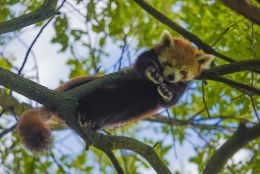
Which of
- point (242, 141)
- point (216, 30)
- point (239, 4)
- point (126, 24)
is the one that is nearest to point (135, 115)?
point (242, 141)

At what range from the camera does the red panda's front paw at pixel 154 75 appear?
12.8ft

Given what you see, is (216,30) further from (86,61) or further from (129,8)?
(86,61)

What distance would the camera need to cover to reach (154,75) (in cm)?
396

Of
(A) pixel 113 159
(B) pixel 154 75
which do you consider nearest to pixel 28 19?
(A) pixel 113 159

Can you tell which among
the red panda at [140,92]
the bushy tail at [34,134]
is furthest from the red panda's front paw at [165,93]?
the bushy tail at [34,134]

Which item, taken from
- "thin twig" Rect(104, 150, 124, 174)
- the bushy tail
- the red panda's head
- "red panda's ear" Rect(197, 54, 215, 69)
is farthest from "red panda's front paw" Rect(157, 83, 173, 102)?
"thin twig" Rect(104, 150, 124, 174)

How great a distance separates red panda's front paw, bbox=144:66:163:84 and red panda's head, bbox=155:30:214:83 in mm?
95

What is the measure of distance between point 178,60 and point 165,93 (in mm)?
473

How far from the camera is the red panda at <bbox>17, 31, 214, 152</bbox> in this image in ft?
12.5

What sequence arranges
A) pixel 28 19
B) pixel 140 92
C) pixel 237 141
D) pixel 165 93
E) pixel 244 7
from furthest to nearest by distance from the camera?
pixel 140 92
pixel 165 93
pixel 237 141
pixel 28 19
pixel 244 7

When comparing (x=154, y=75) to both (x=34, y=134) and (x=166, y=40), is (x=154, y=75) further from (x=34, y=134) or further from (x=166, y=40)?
(x=34, y=134)

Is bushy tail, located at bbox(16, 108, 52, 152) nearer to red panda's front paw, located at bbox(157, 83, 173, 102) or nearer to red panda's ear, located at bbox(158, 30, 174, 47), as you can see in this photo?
red panda's front paw, located at bbox(157, 83, 173, 102)

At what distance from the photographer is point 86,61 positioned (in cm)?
575

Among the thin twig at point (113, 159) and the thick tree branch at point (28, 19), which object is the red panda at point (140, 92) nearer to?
the thin twig at point (113, 159)
